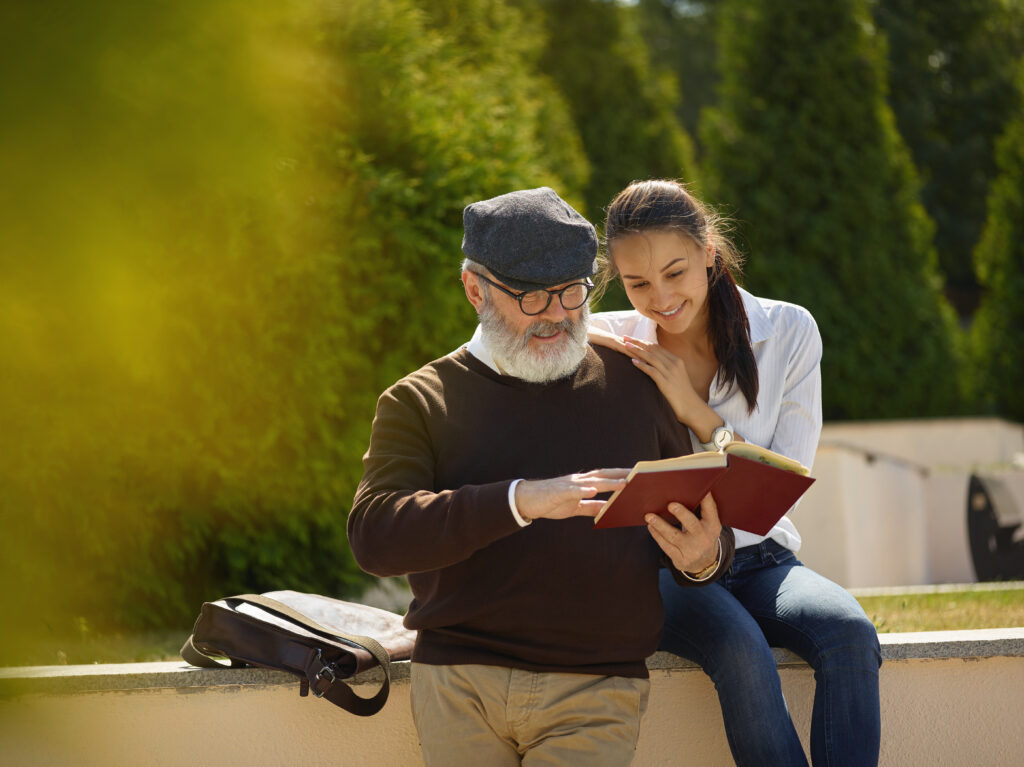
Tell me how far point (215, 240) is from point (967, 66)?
2083 cm

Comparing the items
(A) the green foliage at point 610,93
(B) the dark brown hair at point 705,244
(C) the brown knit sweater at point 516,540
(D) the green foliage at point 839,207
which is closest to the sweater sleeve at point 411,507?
(C) the brown knit sweater at point 516,540

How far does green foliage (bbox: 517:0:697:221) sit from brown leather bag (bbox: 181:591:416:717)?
37.1 ft

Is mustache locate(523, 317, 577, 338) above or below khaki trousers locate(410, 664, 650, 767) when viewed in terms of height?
above

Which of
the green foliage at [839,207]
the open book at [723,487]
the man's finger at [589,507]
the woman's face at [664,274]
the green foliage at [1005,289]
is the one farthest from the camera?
the green foliage at [1005,289]

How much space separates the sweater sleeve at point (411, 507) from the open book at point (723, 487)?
25 centimetres

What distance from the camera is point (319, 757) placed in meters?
3.18

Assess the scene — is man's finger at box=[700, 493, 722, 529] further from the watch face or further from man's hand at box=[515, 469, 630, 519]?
the watch face

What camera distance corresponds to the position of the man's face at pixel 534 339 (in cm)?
263

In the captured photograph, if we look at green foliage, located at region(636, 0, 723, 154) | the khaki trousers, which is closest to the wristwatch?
the khaki trousers

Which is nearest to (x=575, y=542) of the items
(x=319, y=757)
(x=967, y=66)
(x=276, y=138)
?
(x=319, y=757)

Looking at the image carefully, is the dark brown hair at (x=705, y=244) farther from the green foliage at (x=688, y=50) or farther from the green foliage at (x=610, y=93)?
the green foliage at (x=688, y=50)

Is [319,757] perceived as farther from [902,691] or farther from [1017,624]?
[1017,624]

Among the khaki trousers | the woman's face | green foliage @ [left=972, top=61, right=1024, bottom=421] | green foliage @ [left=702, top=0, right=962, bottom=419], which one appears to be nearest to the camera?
the khaki trousers

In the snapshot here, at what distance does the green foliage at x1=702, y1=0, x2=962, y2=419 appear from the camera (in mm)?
12820
